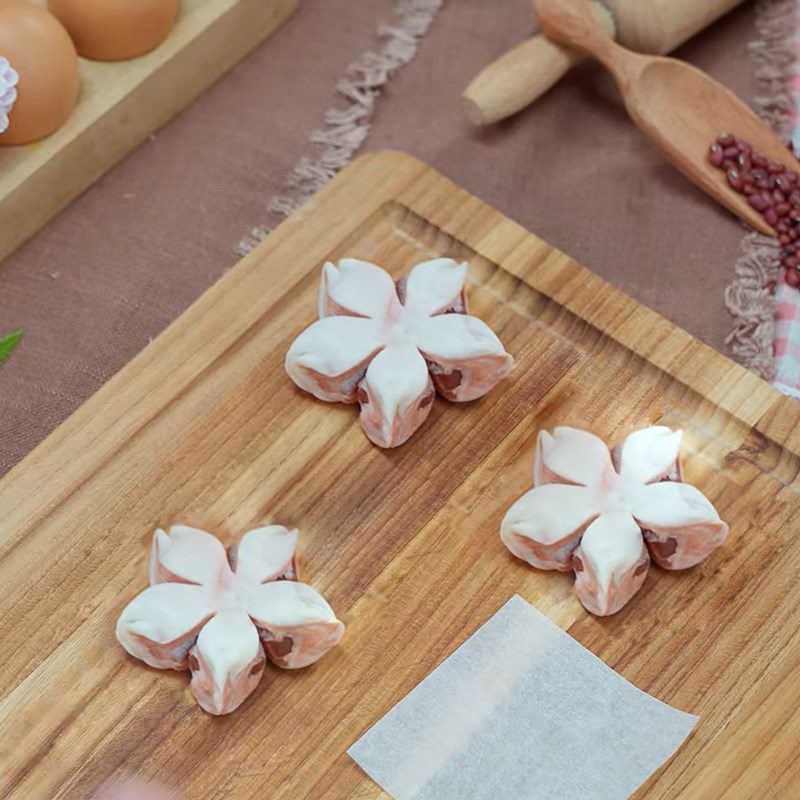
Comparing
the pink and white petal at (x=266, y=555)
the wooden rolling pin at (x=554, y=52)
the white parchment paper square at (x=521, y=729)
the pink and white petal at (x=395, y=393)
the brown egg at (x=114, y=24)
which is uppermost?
the brown egg at (x=114, y=24)

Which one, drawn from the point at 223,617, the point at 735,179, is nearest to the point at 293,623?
the point at 223,617

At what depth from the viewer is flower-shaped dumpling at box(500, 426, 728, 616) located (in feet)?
3.71

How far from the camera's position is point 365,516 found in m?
1.20

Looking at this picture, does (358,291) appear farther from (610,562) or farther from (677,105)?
(677,105)

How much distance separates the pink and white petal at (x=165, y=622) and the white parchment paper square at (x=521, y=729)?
17 centimetres

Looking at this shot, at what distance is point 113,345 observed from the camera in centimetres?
138

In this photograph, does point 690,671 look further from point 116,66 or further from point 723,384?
point 116,66

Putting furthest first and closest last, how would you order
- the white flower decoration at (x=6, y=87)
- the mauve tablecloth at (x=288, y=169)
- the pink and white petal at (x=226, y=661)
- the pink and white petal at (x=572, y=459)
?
the mauve tablecloth at (x=288, y=169), the white flower decoration at (x=6, y=87), the pink and white petal at (x=572, y=459), the pink and white petal at (x=226, y=661)

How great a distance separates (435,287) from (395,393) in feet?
0.41

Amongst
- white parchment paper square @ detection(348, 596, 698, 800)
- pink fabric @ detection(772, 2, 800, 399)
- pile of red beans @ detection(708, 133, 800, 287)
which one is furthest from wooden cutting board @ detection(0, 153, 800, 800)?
pile of red beans @ detection(708, 133, 800, 287)

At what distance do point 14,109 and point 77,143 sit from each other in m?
0.10

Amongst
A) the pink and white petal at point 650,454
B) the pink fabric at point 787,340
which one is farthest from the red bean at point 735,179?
the pink and white petal at point 650,454

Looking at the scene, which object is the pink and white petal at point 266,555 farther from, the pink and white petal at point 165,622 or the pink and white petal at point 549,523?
the pink and white petal at point 549,523

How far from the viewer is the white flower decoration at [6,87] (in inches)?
50.7
